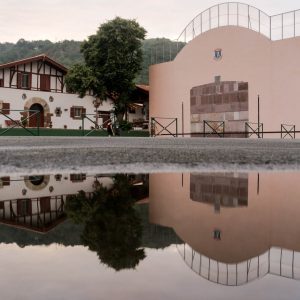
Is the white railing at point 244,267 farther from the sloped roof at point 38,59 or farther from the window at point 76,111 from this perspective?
the window at point 76,111

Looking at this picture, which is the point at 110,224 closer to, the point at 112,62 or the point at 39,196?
the point at 39,196

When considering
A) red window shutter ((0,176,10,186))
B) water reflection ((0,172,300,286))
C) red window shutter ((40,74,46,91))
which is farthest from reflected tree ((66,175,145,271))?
red window shutter ((40,74,46,91))

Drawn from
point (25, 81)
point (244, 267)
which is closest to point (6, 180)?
point (244, 267)

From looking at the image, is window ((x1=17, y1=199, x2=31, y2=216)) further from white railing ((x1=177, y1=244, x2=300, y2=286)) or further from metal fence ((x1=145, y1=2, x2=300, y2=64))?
metal fence ((x1=145, y1=2, x2=300, y2=64))

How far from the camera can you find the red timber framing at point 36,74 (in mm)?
26670

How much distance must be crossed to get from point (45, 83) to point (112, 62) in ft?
15.9

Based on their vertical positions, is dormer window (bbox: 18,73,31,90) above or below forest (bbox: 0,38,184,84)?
below

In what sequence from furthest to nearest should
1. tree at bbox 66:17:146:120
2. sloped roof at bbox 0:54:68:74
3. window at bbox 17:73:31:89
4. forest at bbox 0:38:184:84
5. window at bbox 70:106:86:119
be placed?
1. forest at bbox 0:38:184:84
2. window at bbox 70:106:86:119
3. tree at bbox 66:17:146:120
4. window at bbox 17:73:31:89
5. sloped roof at bbox 0:54:68:74

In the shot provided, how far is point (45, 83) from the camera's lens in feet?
93.4

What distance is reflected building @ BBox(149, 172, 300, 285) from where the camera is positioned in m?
0.82

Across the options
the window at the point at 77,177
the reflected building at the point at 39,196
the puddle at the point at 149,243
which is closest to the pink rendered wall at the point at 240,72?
the window at the point at 77,177

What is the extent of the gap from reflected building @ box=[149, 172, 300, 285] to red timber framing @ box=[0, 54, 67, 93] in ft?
85.8

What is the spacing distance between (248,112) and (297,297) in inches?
916

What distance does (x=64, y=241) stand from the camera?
1.01m
